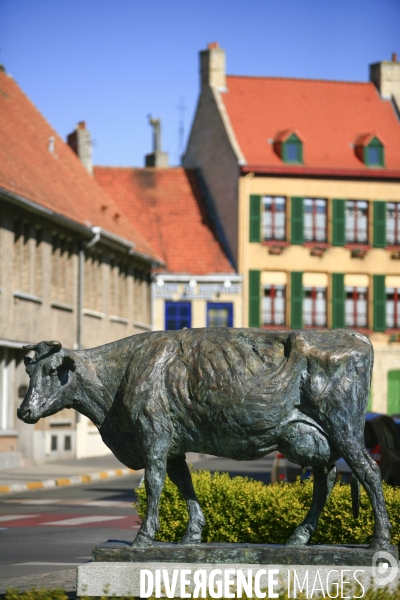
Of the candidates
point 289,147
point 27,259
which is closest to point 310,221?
point 289,147

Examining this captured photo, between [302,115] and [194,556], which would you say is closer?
[194,556]

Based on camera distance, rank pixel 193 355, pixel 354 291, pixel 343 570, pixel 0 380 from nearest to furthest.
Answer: pixel 343 570 < pixel 193 355 < pixel 0 380 < pixel 354 291

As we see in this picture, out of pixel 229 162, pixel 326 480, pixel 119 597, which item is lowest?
pixel 119 597

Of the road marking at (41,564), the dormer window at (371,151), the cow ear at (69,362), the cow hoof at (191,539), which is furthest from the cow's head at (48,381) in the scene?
the dormer window at (371,151)

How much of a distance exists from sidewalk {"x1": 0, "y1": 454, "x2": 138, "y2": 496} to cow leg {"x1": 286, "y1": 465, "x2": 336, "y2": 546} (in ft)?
54.1

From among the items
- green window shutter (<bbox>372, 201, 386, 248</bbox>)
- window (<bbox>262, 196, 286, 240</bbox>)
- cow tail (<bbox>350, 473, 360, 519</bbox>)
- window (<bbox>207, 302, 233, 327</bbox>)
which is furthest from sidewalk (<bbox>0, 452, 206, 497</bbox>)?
green window shutter (<bbox>372, 201, 386, 248</bbox>)

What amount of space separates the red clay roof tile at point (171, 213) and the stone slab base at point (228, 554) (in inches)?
1684

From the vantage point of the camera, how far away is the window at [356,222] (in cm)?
5253

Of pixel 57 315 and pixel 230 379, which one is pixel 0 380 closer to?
pixel 57 315

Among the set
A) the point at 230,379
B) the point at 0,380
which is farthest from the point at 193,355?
the point at 0,380

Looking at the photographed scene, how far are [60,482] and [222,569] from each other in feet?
64.1

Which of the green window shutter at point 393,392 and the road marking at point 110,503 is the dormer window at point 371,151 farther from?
the road marking at point 110,503

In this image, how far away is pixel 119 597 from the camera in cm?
743

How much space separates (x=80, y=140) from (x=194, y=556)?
4277cm
